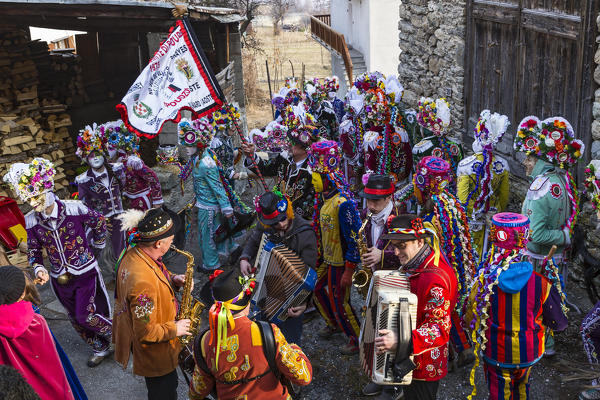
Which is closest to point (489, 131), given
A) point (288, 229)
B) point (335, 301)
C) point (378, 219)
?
point (378, 219)

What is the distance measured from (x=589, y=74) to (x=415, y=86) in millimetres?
4688

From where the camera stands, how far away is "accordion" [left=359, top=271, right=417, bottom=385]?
12.2 feet

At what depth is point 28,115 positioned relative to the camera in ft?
37.3

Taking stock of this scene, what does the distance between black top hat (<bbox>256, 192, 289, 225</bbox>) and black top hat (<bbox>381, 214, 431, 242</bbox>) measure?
46.7 inches

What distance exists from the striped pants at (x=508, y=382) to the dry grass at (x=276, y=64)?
15.9 meters

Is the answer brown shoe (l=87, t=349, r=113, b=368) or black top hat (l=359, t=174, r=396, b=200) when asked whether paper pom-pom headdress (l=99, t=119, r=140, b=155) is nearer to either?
brown shoe (l=87, t=349, r=113, b=368)

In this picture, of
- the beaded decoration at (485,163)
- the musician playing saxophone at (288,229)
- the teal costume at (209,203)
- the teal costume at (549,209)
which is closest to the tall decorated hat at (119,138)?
the teal costume at (209,203)

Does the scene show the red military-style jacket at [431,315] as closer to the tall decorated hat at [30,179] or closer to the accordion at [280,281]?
the accordion at [280,281]

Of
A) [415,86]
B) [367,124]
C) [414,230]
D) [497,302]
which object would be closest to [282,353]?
[414,230]

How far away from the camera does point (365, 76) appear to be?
9.19 m

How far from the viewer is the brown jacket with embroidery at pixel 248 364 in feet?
11.5

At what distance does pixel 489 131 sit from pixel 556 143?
1.05m

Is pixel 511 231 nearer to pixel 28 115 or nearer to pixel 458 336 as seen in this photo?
pixel 458 336

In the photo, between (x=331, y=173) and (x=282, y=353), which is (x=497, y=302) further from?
(x=331, y=173)
